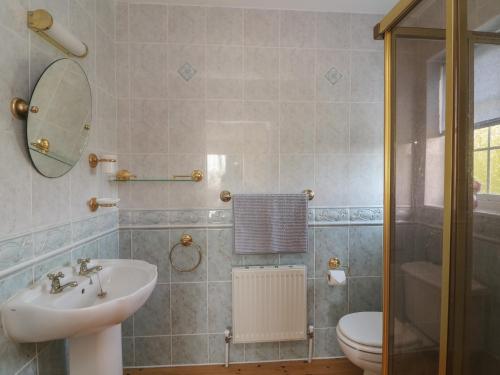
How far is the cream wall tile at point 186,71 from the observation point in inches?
67.8

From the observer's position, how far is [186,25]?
1.71m

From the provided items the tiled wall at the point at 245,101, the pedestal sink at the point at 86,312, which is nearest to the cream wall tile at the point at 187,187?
the tiled wall at the point at 245,101

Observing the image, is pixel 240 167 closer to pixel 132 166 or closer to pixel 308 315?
pixel 132 166

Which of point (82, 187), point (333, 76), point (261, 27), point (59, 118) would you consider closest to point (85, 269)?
point (82, 187)

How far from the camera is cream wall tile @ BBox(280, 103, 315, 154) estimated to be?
1786 millimetres

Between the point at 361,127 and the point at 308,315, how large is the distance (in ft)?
4.45

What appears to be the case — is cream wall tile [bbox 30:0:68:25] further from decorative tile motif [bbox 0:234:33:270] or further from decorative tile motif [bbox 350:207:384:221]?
decorative tile motif [bbox 350:207:384:221]

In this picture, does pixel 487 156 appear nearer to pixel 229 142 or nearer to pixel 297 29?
pixel 229 142

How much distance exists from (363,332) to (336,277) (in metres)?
0.33

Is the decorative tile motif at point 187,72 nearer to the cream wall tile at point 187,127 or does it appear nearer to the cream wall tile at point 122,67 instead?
the cream wall tile at point 187,127

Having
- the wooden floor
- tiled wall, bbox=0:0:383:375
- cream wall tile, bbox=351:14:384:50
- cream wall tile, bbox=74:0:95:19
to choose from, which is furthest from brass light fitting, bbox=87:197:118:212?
cream wall tile, bbox=351:14:384:50

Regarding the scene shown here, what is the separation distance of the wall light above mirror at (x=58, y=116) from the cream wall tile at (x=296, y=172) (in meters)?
1.16

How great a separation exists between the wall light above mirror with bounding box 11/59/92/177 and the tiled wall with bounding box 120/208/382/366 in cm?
63

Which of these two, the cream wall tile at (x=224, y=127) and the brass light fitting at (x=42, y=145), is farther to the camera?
the cream wall tile at (x=224, y=127)
